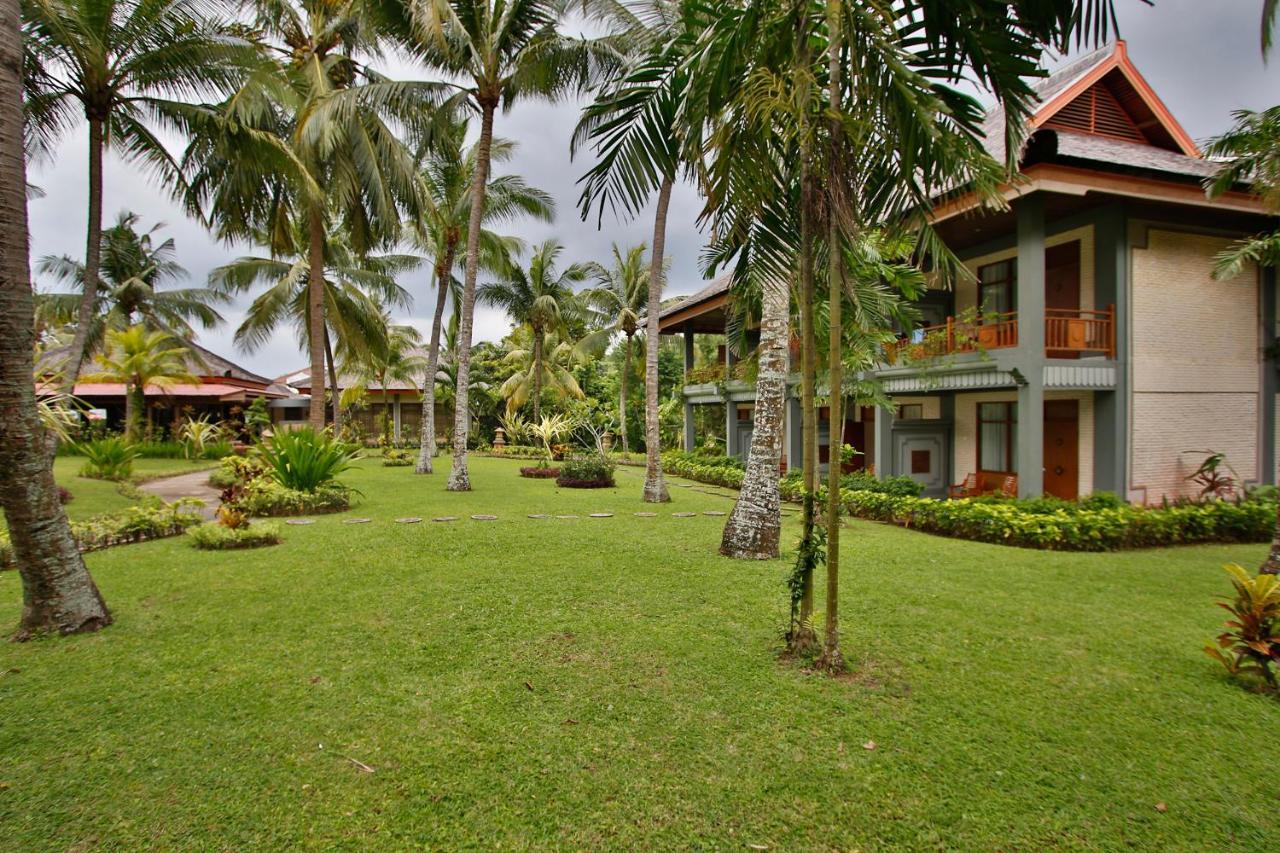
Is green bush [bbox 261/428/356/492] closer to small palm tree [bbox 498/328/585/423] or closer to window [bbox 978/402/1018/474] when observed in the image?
window [bbox 978/402/1018/474]

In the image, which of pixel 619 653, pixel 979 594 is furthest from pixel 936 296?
pixel 619 653

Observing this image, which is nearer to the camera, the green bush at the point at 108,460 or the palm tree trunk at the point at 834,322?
the palm tree trunk at the point at 834,322

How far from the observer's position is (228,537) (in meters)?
7.48

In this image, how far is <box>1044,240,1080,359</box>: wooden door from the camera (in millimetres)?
11720

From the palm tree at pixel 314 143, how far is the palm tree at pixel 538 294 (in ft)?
33.8

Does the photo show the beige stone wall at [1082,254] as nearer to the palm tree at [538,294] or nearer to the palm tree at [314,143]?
the palm tree at [314,143]

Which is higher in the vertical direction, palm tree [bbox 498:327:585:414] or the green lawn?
palm tree [bbox 498:327:585:414]

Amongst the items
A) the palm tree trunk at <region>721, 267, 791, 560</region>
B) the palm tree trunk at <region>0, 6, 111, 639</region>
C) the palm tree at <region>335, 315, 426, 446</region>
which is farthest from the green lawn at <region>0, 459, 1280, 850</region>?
the palm tree at <region>335, 315, 426, 446</region>

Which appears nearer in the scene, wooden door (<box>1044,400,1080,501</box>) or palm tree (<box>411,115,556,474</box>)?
wooden door (<box>1044,400,1080,501</box>)

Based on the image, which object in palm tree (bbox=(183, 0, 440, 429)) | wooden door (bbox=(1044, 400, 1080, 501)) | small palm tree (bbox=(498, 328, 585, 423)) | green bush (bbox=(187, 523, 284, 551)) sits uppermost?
palm tree (bbox=(183, 0, 440, 429))

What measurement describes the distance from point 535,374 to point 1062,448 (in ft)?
68.0

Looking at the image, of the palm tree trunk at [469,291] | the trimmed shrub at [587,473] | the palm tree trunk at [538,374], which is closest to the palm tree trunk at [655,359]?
the trimmed shrub at [587,473]

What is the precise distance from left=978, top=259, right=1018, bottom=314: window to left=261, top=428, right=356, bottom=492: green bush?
42.3 ft

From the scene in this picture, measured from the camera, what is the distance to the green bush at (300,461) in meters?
10.6
